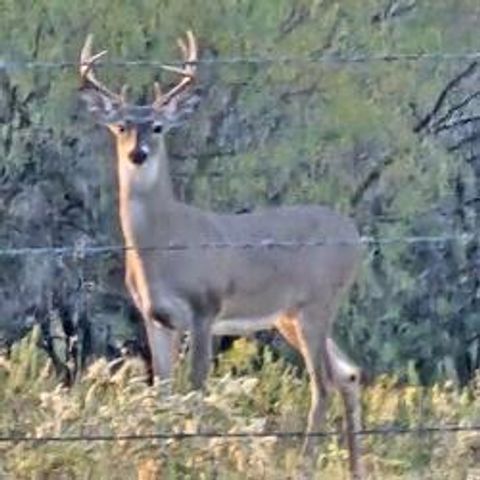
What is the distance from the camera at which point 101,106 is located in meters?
11.6

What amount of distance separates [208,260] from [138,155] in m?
0.61

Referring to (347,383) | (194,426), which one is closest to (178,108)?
(347,383)

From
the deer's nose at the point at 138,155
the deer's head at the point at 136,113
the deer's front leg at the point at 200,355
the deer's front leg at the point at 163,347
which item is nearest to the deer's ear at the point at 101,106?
the deer's head at the point at 136,113

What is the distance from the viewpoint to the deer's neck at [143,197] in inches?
467

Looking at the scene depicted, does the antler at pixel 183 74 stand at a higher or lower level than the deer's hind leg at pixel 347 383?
higher

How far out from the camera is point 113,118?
11.6 metres

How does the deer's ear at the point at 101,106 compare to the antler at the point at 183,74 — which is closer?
the deer's ear at the point at 101,106

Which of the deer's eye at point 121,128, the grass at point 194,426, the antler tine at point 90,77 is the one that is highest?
the antler tine at point 90,77

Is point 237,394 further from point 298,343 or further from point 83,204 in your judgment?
point 83,204

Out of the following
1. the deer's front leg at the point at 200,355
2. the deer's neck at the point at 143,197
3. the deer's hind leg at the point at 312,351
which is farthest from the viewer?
the deer's neck at the point at 143,197

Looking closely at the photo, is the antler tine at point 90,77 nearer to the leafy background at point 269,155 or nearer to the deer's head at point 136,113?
the deer's head at point 136,113

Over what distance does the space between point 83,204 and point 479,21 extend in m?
2.44

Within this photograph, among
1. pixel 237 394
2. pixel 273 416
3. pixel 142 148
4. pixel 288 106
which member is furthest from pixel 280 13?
pixel 237 394

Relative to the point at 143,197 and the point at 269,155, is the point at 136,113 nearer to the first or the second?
the point at 143,197
